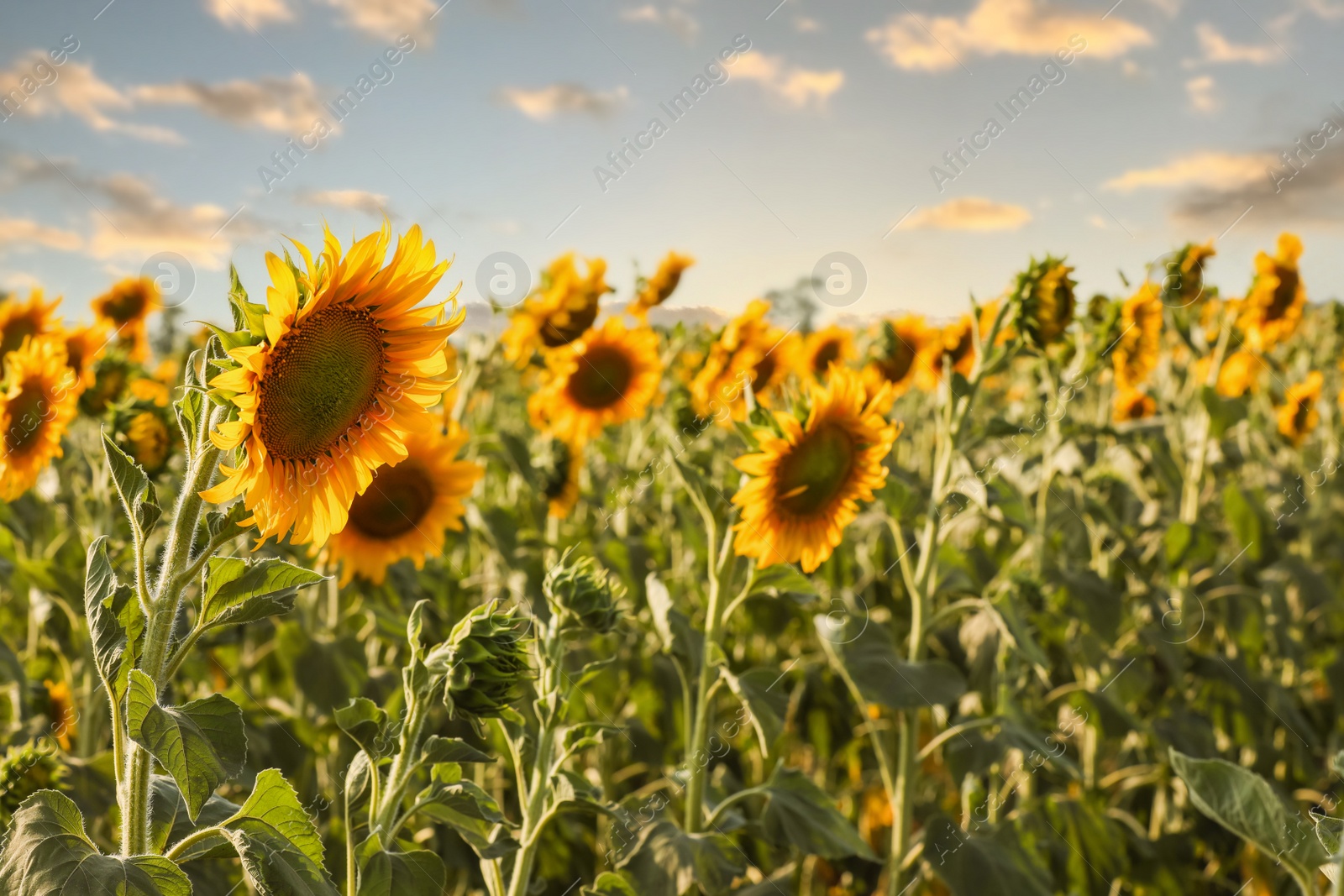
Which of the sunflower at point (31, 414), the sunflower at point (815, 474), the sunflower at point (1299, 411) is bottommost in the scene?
the sunflower at point (1299, 411)

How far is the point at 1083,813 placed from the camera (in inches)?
111

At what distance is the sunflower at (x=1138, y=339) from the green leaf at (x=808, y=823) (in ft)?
8.18

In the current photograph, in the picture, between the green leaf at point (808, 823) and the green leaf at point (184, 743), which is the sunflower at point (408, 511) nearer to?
the green leaf at point (808, 823)

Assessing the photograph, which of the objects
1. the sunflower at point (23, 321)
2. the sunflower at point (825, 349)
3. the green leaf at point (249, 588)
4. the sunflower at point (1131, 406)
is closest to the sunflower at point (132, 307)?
the sunflower at point (23, 321)

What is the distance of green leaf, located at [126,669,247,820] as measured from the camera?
996mm

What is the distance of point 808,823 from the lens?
1936 mm

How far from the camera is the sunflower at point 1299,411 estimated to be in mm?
5293

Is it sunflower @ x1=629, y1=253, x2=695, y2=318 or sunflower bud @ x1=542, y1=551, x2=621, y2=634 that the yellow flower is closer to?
sunflower @ x1=629, y1=253, x2=695, y2=318

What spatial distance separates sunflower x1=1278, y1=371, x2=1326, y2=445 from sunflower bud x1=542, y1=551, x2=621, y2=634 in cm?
517

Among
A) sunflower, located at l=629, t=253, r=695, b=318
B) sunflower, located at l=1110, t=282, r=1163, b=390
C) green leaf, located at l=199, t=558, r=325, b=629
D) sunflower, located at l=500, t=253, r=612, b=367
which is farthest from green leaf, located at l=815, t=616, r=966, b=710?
sunflower, located at l=629, t=253, r=695, b=318

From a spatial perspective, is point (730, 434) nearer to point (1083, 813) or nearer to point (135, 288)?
point (1083, 813)

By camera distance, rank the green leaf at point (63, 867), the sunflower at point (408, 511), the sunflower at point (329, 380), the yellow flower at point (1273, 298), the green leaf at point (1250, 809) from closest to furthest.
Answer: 1. the green leaf at point (63, 867)
2. the sunflower at point (329, 380)
3. the green leaf at point (1250, 809)
4. the sunflower at point (408, 511)
5. the yellow flower at point (1273, 298)

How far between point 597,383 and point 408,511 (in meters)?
1.68

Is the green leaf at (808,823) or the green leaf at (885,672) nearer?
the green leaf at (808,823)
